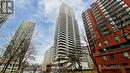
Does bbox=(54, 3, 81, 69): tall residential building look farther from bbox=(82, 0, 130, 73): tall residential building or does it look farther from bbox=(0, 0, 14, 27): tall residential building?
bbox=(0, 0, 14, 27): tall residential building

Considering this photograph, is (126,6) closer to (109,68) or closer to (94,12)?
(94,12)

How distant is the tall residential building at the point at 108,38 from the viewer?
116ft

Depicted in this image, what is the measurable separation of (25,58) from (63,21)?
124387 mm

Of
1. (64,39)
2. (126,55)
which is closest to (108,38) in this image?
(126,55)

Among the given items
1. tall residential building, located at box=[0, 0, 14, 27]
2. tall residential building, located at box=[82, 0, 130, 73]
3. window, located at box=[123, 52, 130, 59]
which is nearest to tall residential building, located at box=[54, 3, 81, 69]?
tall residential building, located at box=[82, 0, 130, 73]

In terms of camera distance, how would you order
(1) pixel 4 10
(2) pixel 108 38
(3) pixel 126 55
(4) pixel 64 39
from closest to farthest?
(1) pixel 4 10 < (3) pixel 126 55 < (2) pixel 108 38 < (4) pixel 64 39

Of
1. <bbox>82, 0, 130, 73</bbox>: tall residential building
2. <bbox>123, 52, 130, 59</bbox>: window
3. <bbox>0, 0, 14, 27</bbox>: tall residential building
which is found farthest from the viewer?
<bbox>123, 52, 130, 59</bbox>: window

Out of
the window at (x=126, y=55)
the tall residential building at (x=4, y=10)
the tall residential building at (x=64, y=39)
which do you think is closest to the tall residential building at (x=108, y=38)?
the window at (x=126, y=55)

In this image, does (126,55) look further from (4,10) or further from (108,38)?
(4,10)

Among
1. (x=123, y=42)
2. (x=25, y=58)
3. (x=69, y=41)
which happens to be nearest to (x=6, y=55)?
(x=25, y=58)

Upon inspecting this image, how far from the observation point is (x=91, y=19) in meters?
67.8

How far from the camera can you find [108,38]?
51.8m

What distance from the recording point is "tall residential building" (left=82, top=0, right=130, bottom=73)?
116ft

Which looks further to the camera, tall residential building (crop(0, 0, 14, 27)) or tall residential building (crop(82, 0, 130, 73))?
tall residential building (crop(82, 0, 130, 73))
